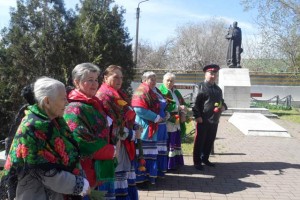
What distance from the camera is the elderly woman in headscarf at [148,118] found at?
5094mm

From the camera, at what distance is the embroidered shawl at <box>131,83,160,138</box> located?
16.7 feet

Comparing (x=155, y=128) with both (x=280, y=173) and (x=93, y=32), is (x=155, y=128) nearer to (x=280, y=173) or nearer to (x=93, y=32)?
(x=280, y=173)

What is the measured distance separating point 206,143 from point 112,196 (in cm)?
331

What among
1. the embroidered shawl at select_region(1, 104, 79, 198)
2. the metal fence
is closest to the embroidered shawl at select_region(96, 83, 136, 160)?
the embroidered shawl at select_region(1, 104, 79, 198)

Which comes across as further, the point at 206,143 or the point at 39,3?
the point at 39,3

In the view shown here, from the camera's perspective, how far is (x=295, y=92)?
27.0m

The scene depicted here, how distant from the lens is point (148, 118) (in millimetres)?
5125

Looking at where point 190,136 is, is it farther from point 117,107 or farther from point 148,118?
point 117,107

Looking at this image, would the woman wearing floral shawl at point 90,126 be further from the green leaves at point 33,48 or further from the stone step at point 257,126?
the stone step at point 257,126

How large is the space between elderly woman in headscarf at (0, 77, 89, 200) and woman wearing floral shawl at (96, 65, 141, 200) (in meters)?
1.15

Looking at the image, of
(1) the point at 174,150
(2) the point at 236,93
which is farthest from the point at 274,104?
(1) the point at 174,150

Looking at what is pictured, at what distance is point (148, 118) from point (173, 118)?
3.18 feet

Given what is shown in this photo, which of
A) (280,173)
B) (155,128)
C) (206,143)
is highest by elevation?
(155,128)

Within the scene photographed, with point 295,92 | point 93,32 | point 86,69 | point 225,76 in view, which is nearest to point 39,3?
point 93,32
